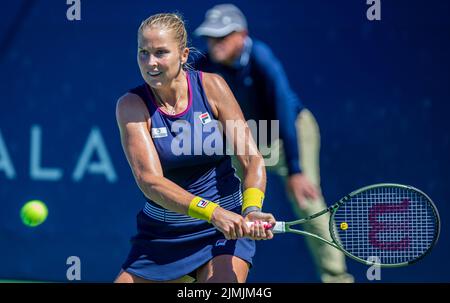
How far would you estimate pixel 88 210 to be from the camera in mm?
6203

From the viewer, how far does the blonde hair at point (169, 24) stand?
3.88 metres

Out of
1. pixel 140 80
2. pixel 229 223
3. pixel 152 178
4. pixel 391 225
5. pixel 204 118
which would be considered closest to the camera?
pixel 229 223

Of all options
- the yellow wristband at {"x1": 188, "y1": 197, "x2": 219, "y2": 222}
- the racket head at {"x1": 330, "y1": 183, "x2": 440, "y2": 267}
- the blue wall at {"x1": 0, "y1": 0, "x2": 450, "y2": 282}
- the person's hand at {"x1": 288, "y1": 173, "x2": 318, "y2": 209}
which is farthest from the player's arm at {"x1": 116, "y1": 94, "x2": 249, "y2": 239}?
the blue wall at {"x1": 0, "y1": 0, "x2": 450, "y2": 282}

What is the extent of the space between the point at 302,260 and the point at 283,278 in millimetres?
167

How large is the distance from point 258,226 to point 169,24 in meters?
0.90

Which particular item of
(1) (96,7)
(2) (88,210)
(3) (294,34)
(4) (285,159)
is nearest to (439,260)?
(4) (285,159)

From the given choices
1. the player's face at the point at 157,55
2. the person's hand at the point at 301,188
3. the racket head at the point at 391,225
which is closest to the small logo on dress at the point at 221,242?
the player's face at the point at 157,55

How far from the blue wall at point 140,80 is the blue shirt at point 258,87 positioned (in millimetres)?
310

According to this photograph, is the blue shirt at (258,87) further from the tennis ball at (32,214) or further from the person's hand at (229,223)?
the person's hand at (229,223)

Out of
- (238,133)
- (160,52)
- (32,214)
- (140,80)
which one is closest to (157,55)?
(160,52)

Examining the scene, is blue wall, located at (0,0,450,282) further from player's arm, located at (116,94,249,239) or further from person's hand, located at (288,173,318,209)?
player's arm, located at (116,94,249,239)

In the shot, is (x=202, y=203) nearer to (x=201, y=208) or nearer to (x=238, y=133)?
(x=201, y=208)

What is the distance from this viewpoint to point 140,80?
610 cm

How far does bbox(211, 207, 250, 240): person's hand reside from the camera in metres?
3.73
